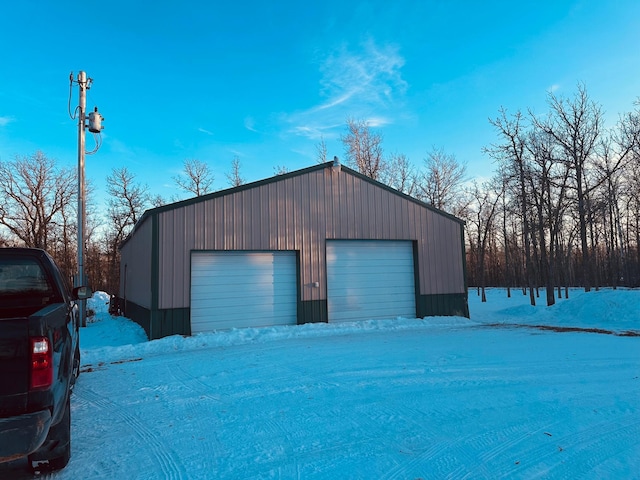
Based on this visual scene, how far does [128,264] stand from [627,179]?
30.6 metres

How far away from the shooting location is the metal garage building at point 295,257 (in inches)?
412

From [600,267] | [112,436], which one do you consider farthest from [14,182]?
[600,267]

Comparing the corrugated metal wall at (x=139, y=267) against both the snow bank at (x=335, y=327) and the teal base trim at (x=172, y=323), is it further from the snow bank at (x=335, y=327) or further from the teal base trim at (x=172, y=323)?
the snow bank at (x=335, y=327)

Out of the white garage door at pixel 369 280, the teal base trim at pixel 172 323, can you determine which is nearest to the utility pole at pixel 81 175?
the teal base trim at pixel 172 323

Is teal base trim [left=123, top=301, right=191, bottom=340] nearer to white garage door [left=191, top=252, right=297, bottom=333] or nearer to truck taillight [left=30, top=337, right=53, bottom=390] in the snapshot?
white garage door [left=191, top=252, right=297, bottom=333]

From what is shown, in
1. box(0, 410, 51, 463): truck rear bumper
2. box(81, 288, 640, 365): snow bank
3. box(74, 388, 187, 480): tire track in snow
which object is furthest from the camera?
box(81, 288, 640, 365): snow bank

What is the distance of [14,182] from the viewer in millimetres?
29906

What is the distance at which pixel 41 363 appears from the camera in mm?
2535

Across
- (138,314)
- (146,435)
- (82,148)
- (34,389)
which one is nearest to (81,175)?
(82,148)

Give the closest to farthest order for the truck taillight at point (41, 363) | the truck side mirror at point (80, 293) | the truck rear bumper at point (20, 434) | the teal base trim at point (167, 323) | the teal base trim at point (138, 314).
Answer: the truck rear bumper at point (20, 434), the truck taillight at point (41, 363), the truck side mirror at point (80, 293), the teal base trim at point (167, 323), the teal base trim at point (138, 314)

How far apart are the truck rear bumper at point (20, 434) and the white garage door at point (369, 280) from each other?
398 inches

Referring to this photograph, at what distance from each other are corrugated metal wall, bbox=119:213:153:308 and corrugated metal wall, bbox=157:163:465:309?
440mm

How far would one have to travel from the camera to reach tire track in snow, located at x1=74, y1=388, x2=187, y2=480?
3205 millimetres

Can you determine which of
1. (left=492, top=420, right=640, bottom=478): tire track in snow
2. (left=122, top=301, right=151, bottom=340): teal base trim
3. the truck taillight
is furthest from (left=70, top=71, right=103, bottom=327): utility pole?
(left=492, top=420, right=640, bottom=478): tire track in snow
